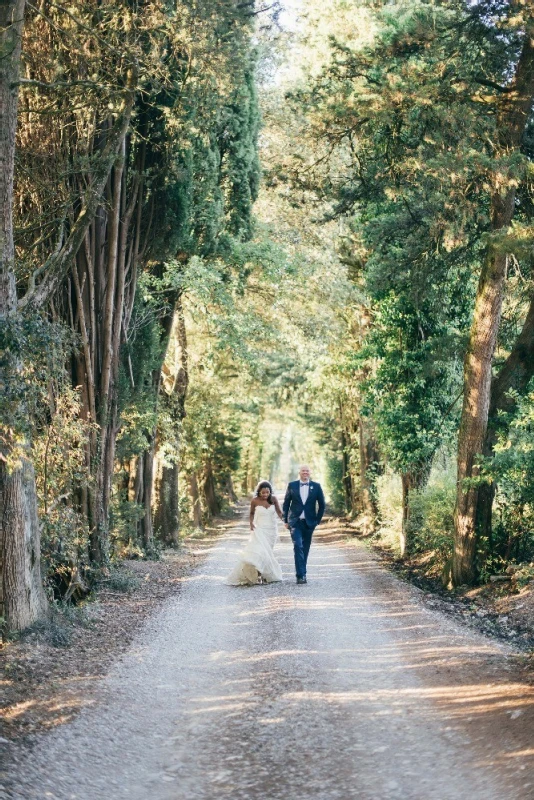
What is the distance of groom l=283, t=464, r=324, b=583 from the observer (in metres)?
15.2

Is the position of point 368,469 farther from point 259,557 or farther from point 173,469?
point 259,557

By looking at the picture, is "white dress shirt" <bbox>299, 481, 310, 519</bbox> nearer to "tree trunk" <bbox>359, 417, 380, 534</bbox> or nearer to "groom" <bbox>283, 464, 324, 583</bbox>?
"groom" <bbox>283, 464, 324, 583</bbox>

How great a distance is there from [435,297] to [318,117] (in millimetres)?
4700

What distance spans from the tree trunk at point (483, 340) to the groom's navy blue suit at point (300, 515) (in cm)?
246

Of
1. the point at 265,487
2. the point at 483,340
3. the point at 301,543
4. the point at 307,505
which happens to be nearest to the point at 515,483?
the point at 483,340

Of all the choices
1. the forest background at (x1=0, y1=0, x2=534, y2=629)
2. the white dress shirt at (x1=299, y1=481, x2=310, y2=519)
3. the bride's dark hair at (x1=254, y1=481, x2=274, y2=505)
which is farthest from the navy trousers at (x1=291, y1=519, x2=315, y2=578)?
the forest background at (x1=0, y1=0, x2=534, y2=629)

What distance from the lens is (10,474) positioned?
9289 millimetres

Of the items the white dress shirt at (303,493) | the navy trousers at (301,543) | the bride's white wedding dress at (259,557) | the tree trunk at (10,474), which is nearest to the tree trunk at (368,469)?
the bride's white wedding dress at (259,557)

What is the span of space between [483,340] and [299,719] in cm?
885

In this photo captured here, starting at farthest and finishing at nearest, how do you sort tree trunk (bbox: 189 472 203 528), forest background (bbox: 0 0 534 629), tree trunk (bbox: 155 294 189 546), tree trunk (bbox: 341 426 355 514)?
tree trunk (bbox: 341 426 355 514) < tree trunk (bbox: 189 472 203 528) < tree trunk (bbox: 155 294 189 546) < forest background (bbox: 0 0 534 629)

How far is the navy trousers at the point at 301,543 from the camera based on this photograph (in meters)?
15.1

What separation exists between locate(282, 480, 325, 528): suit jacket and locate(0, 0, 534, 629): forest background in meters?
2.42

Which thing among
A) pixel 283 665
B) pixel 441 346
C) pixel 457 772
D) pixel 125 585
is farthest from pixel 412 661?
pixel 441 346

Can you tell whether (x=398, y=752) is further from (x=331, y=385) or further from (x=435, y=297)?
(x=331, y=385)
